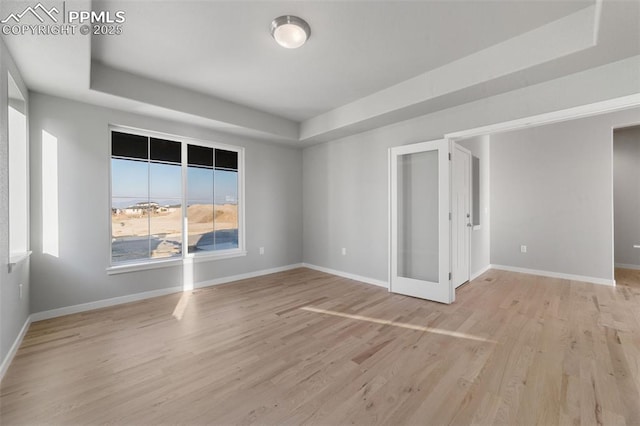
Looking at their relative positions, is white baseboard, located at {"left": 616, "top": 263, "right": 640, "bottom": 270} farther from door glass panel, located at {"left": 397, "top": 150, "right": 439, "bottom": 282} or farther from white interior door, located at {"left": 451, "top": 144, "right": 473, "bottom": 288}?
door glass panel, located at {"left": 397, "top": 150, "right": 439, "bottom": 282}

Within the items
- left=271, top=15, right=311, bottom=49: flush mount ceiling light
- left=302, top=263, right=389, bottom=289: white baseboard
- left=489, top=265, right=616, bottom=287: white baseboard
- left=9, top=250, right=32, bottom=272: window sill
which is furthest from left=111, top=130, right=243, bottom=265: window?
left=489, top=265, right=616, bottom=287: white baseboard

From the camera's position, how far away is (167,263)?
3.80m

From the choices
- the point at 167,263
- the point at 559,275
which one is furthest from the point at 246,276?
the point at 559,275

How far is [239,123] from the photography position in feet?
13.1

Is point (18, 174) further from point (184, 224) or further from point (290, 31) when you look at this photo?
point (290, 31)

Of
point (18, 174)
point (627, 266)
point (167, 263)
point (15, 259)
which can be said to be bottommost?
point (627, 266)

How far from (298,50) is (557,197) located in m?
4.99

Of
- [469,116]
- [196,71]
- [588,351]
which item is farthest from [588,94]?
[196,71]

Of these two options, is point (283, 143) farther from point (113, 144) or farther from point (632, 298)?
point (632, 298)

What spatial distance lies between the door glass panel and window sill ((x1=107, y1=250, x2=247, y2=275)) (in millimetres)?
2700

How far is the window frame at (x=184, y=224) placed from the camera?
134 inches

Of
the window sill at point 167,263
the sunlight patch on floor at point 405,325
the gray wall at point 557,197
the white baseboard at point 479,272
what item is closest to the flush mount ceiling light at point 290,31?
the sunlight patch on floor at point 405,325

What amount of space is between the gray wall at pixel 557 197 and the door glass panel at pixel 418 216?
2609mm

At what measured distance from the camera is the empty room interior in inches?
71.6
